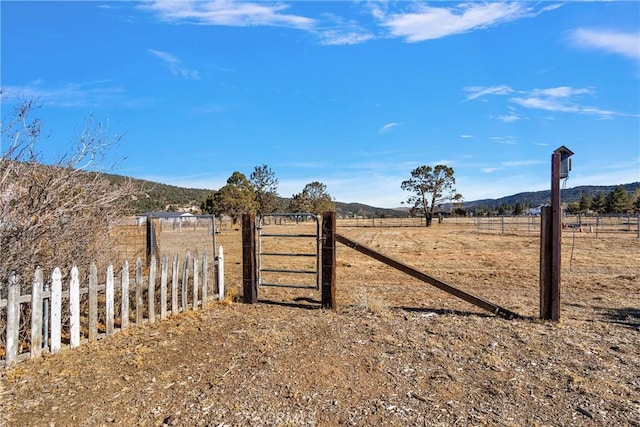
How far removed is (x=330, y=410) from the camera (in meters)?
3.30

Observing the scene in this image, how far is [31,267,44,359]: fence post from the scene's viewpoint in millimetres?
4254

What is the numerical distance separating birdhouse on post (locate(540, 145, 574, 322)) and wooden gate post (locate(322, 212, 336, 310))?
3122 millimetres

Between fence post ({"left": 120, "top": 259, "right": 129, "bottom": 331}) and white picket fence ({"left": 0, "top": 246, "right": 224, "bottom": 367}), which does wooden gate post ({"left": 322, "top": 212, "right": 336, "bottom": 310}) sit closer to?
white picket fence ({"left": 0, "top": 246, "right": 224, "bottom": 367})

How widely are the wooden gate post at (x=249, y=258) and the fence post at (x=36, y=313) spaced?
3397mm

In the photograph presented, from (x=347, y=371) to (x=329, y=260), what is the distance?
288 centimetres

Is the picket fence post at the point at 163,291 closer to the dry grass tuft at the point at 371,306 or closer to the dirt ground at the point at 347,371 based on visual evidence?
the dirt ground at the point at 347,371

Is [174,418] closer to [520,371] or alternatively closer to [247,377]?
[247,377]

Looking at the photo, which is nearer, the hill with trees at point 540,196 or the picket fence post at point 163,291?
the picket fence post at point 163,291

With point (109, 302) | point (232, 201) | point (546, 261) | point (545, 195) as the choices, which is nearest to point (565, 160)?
point (546, 261)

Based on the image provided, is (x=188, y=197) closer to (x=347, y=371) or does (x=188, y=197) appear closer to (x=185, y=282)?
(x=185, y=282)

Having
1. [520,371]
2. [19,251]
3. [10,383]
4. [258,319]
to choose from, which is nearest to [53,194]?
[19,251]

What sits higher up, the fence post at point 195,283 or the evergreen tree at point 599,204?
the evergreen tree at point 599,204

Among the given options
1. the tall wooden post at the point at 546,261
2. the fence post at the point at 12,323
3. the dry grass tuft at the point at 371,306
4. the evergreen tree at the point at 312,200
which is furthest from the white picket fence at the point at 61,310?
the evergreen tree at the point at 312,200

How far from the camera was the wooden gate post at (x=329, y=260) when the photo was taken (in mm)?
6801
